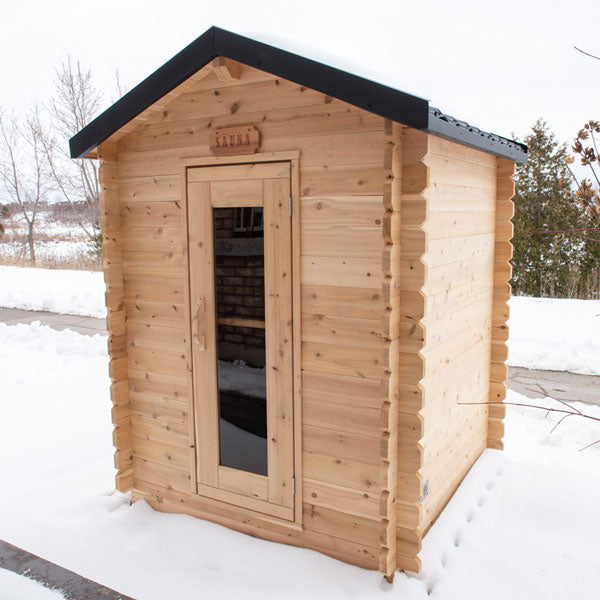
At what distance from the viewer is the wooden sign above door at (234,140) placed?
3.33m

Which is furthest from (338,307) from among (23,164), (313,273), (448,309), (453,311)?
(23,164)

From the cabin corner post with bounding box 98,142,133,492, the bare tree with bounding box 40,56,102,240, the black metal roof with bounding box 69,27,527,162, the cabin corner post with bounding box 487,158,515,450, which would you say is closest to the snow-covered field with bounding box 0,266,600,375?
the cabin corner post with bounding box 487,158,515,450

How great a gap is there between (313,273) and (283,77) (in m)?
1.08

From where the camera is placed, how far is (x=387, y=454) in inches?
121

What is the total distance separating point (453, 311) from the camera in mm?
3748

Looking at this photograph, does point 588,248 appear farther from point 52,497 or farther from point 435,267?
point 52,497

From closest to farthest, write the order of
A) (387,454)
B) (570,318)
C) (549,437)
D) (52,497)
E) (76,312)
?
(387,454)
(52,497)
(549,437)
(570,318)
(76,312)

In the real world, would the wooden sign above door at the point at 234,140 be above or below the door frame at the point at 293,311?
above

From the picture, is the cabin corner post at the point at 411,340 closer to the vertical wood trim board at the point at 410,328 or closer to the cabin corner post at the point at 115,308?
the vertical wood trim board at the point at 410,328

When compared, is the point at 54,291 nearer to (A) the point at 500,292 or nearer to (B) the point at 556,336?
(B) the point at 556,336

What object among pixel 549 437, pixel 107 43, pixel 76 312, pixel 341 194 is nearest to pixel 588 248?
pixel 549 437

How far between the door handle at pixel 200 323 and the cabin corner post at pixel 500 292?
2.56 meters

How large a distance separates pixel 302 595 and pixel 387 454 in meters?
0.93

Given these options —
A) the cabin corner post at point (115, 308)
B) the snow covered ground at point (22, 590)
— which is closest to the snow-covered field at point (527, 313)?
the cabin corner post at point (115, 308)
